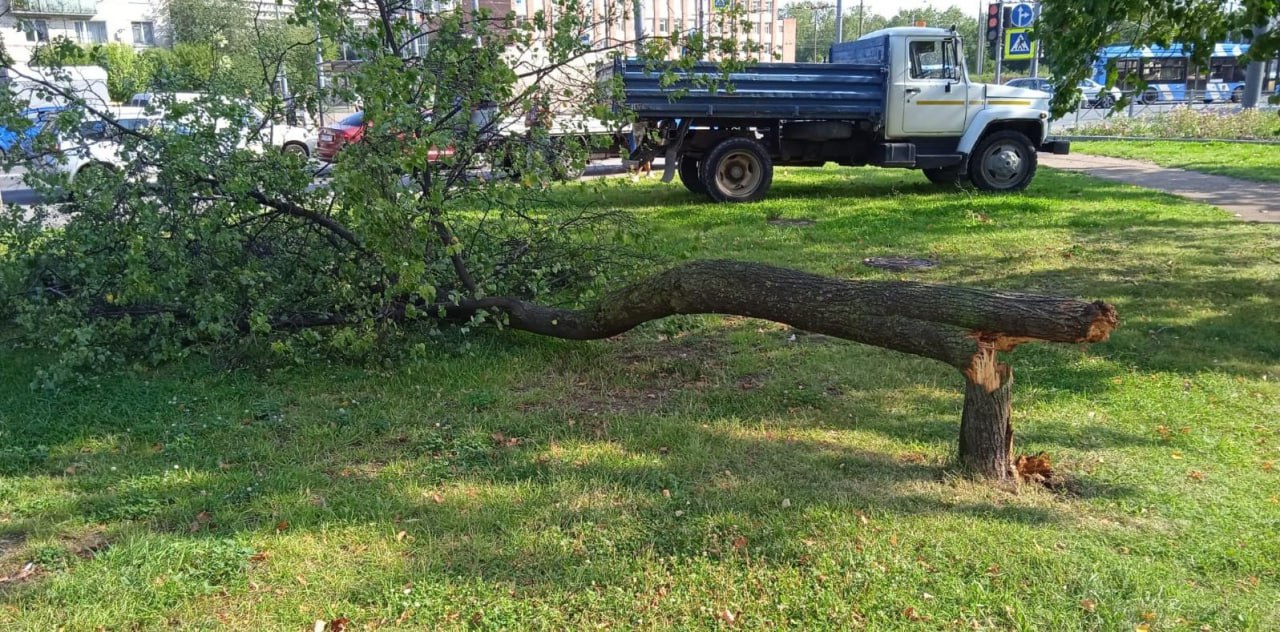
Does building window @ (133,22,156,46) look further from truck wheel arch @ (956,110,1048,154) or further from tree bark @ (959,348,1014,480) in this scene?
tree bark @ (959,348,1014,480)

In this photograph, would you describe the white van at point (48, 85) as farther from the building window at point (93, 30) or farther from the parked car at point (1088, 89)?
the building window at point (93, 30)

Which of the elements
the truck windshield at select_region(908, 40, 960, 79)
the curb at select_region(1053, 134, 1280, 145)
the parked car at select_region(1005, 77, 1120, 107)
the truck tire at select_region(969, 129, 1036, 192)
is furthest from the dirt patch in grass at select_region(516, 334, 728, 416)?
the curb at select_region(1053, 134, 1280, 145)

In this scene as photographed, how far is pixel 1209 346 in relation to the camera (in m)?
6.02

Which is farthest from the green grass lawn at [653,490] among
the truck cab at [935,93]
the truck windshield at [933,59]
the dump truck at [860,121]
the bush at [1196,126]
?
the bush at [1196,126]

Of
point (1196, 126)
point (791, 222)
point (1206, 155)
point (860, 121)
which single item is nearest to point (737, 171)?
point (860, 121)

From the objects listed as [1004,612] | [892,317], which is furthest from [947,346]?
[1004,612]

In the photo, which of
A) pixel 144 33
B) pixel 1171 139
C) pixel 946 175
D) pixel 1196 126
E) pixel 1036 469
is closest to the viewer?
pixel 1036 469

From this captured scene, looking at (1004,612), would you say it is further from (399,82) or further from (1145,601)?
(399,82)

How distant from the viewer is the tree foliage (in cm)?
589

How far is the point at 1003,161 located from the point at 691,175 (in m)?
4.71

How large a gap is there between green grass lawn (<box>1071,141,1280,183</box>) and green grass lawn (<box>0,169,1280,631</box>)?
11078 mm

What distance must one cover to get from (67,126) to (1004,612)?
17.2 feet

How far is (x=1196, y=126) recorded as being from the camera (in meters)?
23.6

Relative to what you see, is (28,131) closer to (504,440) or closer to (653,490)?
(504,440)
